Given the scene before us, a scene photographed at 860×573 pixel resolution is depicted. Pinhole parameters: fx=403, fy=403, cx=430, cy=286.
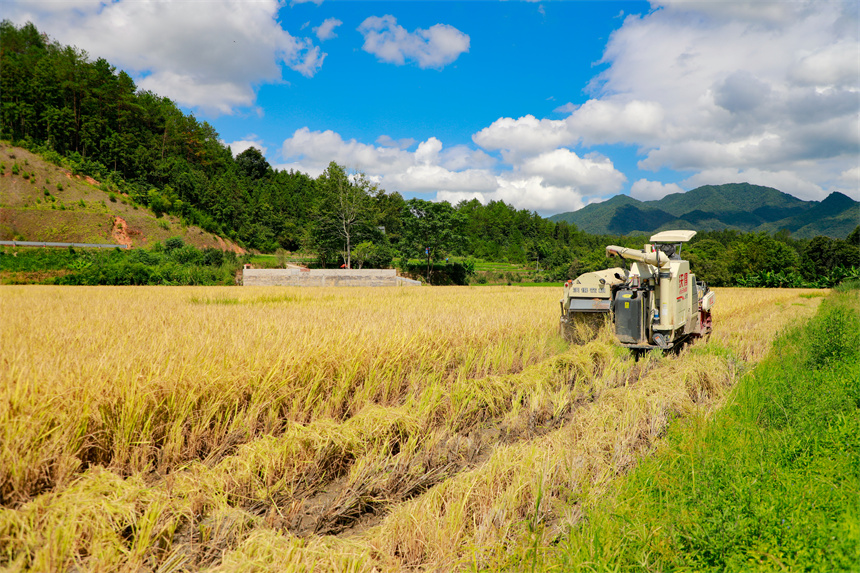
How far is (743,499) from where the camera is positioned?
247 cm

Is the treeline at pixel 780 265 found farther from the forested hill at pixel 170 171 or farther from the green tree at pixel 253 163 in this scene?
the green tree at pixel 253 163

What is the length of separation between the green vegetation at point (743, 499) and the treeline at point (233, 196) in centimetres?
3655

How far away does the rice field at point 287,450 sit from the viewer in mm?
2305

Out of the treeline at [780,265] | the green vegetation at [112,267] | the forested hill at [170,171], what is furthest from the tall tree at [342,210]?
the treeline at [780,265]

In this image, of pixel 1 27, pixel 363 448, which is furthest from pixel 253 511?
pixel 1 27

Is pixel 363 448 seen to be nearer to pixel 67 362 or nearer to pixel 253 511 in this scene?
pixel 253 511

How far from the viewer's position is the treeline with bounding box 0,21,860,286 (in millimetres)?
42781

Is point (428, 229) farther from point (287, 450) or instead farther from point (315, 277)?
point (287, 450)

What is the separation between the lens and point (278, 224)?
68938mm

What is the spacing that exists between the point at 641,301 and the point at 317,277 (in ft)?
84.3

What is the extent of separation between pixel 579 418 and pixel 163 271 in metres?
28.6

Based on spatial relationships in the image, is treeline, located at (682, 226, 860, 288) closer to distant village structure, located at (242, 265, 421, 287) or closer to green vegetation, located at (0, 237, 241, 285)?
distant village structure, located at (242, 265, 421, 287)

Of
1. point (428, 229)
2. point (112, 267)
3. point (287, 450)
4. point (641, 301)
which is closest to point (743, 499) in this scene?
point (287, 450)

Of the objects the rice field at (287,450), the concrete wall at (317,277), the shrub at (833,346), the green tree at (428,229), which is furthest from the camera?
the green tree at (428,229)
